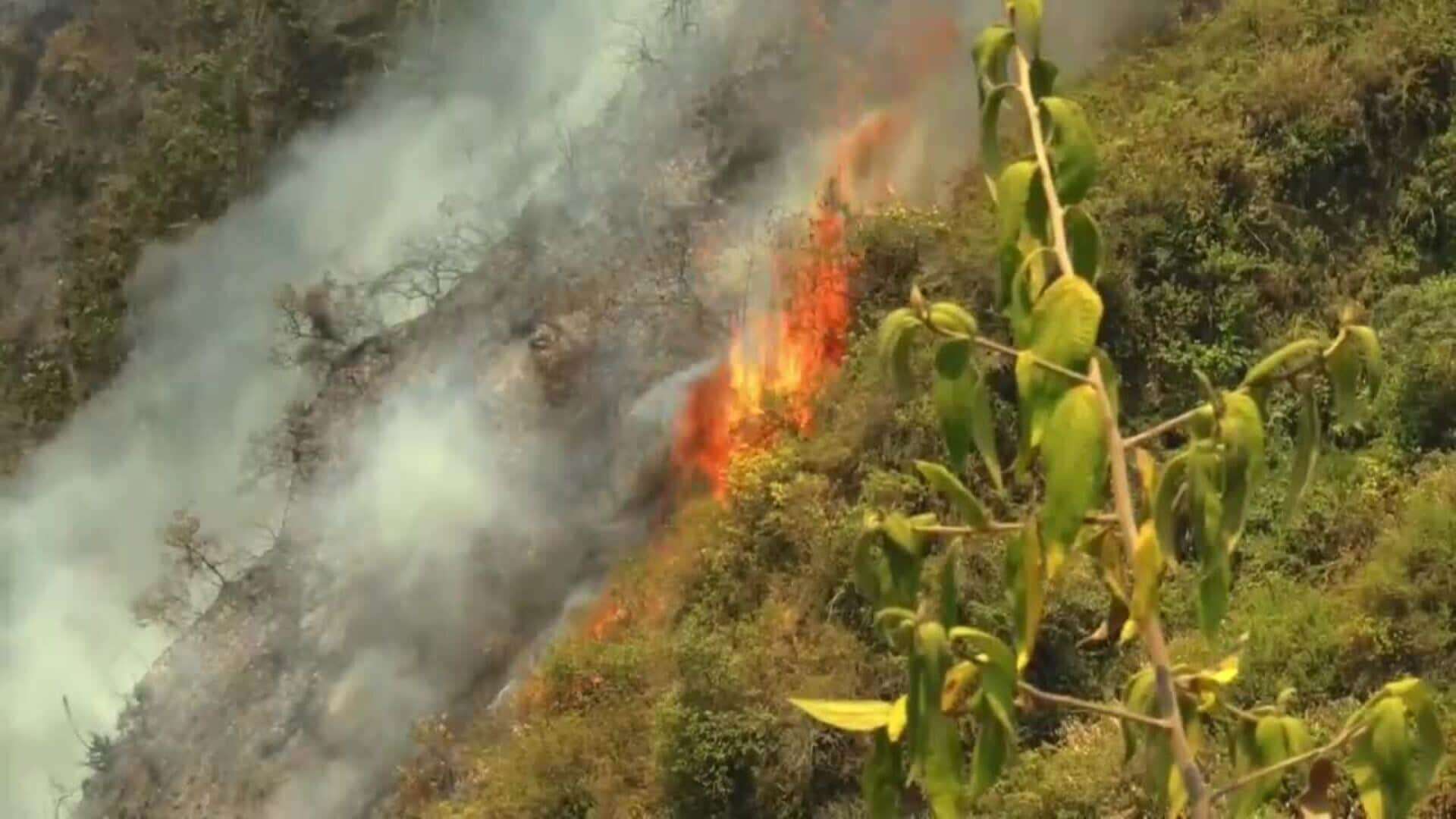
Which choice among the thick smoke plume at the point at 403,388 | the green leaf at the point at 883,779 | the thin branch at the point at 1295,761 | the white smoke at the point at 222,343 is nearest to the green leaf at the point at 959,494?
the green leaf at the point at 883,779

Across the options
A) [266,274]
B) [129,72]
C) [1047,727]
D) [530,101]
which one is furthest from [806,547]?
[129,72]

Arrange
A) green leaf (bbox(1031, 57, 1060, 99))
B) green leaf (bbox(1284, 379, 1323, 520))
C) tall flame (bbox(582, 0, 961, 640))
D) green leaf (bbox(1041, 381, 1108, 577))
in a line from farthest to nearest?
tall flame (bbox(582, 0, 961, 640)) → green leaf (bbox(1031, 57, 1060, 99)) → green leaf (bbox(1284, 379, 1323, 520)) → green leaf (bbox(1041, 381, 1108, 577))

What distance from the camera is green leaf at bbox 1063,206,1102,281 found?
1.51 m

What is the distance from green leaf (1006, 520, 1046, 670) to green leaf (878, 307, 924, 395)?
196 mm

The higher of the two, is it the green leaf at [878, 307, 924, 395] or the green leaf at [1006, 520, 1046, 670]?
the green leaf at [878, 307, 924, 395]

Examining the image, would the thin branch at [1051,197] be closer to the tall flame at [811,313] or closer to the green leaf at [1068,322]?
the green leaf at [1068,322]

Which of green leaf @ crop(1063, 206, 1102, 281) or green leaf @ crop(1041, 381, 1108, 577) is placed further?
green leaf @ crop(1063, 206, 1102, 281)

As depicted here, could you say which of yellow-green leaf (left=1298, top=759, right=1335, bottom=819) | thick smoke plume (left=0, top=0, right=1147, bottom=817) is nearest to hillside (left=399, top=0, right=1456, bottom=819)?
thick smoke plume (left=0, top=0, right=1147, bottom=817)

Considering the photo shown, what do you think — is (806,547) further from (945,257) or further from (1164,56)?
(1164,56)

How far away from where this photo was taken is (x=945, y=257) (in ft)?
32.7

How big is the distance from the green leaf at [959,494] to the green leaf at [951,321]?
0.13m

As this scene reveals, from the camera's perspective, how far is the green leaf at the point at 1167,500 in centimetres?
143

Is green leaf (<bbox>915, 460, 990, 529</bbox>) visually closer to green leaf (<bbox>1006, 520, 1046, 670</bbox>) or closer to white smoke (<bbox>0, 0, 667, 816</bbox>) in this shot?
green leaf (<bbox>1006, 520, 1046, 670</bbox>)

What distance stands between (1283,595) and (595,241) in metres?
7.95
